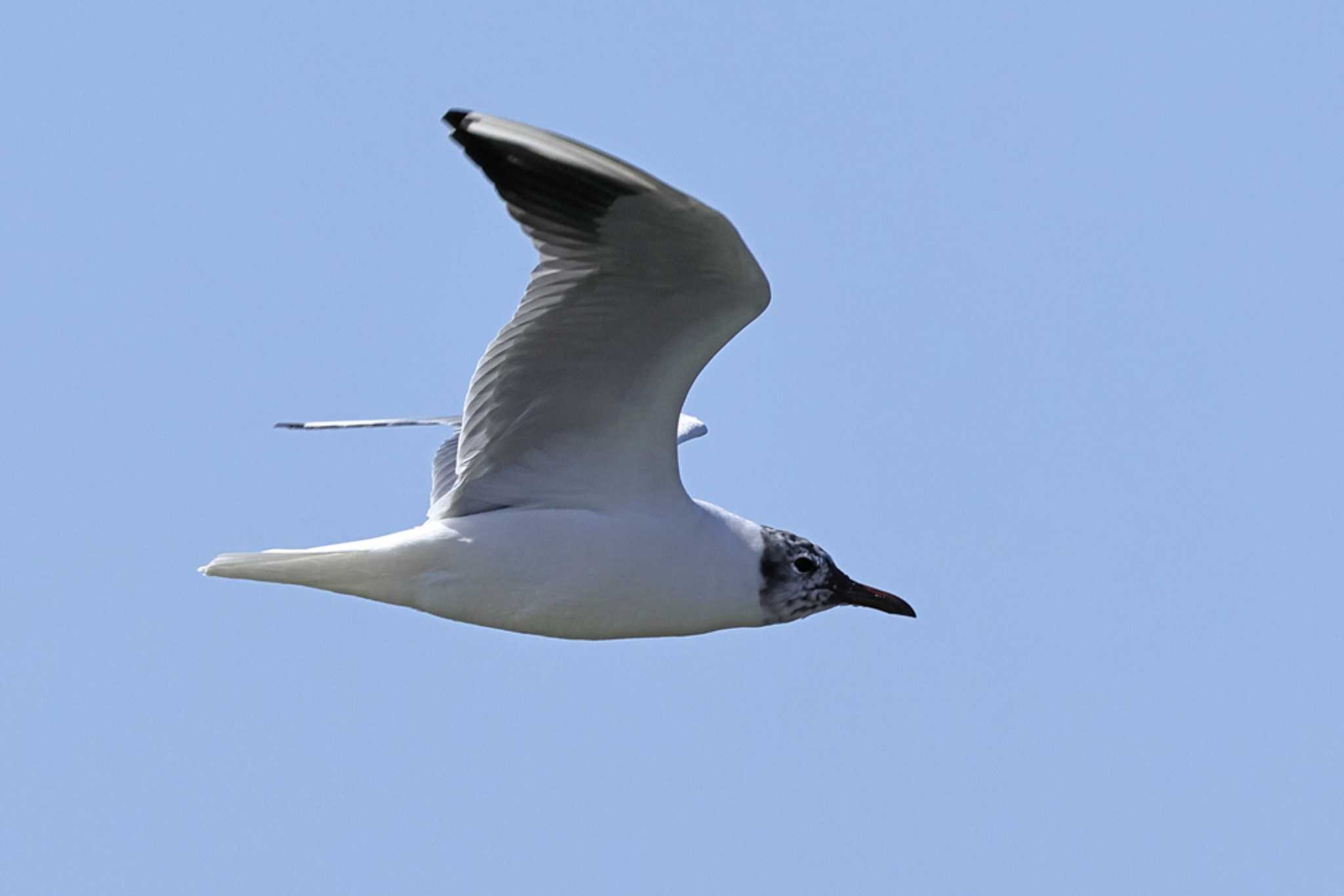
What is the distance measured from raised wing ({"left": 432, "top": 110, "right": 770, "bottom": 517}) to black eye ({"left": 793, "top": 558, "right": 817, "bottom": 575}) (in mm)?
657

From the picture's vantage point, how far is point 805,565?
8.93 m

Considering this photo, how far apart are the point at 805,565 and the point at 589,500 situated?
1033 millimetres

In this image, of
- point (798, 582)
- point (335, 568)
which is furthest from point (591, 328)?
point (798, 582)

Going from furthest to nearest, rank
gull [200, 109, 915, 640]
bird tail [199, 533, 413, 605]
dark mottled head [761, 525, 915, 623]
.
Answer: dark mottled head [761, 525, 915, 623] < bird tail [199, 533, 413, 605] < gull [200, 109, 915, 640]

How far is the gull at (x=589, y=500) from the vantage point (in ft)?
25.4

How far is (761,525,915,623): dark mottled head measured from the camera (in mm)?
8797

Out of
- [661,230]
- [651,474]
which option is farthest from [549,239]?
[651,474]

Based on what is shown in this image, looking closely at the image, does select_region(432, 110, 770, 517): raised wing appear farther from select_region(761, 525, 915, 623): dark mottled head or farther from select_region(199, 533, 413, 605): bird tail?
select_region(761, 525, 915, 623): dark mottled head

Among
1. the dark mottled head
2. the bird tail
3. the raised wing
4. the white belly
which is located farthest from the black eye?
the bird tail

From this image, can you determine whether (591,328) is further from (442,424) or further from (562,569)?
(442,424)

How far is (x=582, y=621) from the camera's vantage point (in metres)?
8.45

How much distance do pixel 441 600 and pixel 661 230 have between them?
1.83 meters

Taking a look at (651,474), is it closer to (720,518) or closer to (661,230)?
(720,518)

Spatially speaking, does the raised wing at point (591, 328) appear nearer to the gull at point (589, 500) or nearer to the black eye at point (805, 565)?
the gull at point (589, 500)
